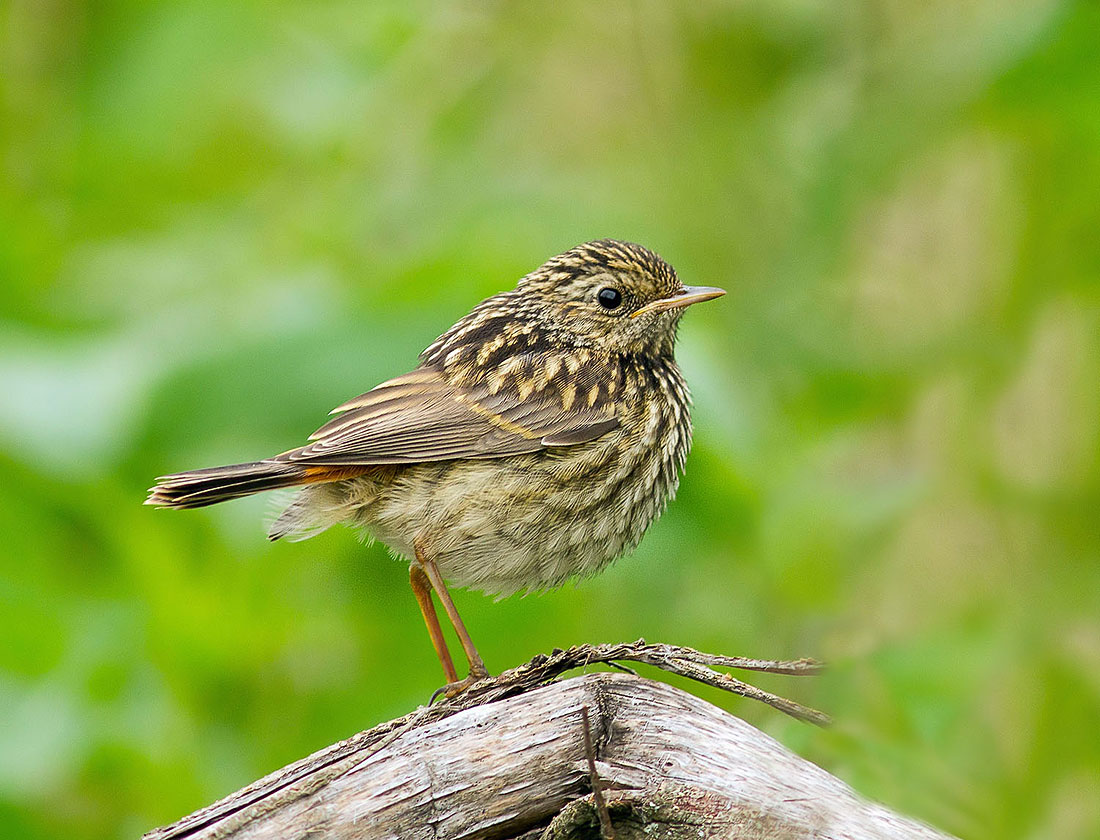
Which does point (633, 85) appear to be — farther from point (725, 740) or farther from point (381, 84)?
point (725, 740)

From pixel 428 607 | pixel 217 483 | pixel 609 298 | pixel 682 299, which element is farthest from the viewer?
pixel 609 298

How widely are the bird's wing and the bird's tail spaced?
0.19 feet

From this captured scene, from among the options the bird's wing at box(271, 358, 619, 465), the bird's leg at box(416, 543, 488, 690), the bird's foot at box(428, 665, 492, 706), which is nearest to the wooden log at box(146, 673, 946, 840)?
the bird's foot at box(428, 665, 492, 706)

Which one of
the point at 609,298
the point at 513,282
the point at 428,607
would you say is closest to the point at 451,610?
the point at 428,607

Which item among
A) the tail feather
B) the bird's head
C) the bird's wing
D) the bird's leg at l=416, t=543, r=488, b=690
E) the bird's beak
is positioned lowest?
the bird's leg at l=416, t=543, r=488, b=690

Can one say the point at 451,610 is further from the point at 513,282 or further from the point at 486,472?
the point at 513,282

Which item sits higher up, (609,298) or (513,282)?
(513,282)

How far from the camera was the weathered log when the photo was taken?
250cm

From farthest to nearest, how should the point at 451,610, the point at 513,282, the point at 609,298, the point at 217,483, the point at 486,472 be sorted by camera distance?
the point at 513,282
the point at 609,298
the point at 486,472
the point at 451,610
the point at 217,483

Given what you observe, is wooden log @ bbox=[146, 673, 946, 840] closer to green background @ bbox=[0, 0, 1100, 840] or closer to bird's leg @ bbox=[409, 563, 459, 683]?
green background @ bbox=[0, 0, 1100, 840]

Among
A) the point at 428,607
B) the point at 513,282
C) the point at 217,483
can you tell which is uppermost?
the point at 513,282

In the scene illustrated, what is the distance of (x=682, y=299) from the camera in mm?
4625

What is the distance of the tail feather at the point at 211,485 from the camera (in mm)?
3752

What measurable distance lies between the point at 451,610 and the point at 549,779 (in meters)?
1.49
